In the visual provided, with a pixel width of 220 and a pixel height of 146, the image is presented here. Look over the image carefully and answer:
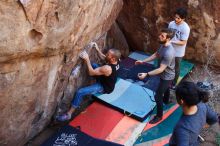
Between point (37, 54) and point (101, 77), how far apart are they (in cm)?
156

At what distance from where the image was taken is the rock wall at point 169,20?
7.98 metres

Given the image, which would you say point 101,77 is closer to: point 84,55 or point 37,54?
point 84,55

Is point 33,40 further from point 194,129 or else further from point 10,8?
point 194,129

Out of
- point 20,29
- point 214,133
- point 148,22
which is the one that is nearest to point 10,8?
point 20,29

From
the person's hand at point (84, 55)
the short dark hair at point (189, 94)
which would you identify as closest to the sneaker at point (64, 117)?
the person's hand at point (84, 55)

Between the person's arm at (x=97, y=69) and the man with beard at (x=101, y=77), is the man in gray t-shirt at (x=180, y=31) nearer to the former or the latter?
the man with beard at (x=101, y=77)

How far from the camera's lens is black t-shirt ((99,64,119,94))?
6.12 metres

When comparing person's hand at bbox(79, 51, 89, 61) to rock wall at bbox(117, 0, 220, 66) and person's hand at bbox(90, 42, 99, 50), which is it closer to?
person's hand at bbox(90, 42, 99, 50)

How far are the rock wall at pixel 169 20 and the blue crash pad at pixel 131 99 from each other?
188 centimetres

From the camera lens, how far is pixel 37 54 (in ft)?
16.4

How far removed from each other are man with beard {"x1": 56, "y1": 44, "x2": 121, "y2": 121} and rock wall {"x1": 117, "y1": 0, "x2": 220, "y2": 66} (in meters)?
2.60

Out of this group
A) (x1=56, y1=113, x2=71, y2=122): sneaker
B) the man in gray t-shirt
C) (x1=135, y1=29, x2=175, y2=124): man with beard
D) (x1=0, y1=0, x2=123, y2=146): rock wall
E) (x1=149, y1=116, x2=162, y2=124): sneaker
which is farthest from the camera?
the man in gray t-shirt

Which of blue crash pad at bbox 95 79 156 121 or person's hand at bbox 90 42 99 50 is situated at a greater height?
person's hand at bbox 90 42 99 50

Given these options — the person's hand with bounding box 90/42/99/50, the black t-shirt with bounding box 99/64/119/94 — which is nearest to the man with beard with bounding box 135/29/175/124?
the black t-shirt with bounding box 99/64/119/94
